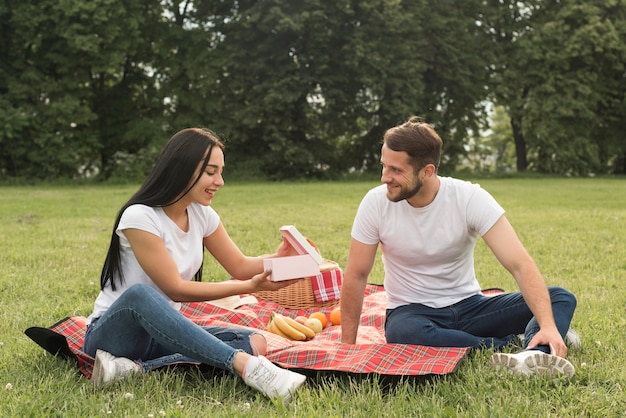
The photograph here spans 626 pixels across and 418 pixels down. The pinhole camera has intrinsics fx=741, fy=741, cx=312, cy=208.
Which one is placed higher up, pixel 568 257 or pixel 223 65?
pixel 223 65

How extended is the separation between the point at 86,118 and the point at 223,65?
17.4ft

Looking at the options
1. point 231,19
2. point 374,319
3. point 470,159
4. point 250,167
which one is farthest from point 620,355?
point 470,159

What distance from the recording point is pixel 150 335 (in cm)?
396

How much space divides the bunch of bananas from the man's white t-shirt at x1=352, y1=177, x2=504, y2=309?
0.86m

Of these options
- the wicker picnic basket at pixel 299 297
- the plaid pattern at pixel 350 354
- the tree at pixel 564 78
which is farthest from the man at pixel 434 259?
the tree at pixel 564 78

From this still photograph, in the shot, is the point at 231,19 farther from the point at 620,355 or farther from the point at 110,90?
the point at 620,355

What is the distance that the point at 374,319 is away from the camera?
550cm

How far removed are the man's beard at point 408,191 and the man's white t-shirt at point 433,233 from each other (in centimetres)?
16

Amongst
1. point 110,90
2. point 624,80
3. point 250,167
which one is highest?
point 624,80

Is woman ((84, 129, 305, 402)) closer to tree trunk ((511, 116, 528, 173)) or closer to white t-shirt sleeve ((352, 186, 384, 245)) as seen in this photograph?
white t-shirt sleeve ((352, 186, 384, 245))

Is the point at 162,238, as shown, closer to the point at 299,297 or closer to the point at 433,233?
the point at 433,233

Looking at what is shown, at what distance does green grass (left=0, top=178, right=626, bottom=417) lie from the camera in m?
3.45

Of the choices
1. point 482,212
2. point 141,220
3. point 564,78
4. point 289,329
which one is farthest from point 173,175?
point 564,78

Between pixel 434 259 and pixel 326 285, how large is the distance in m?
1.80
